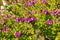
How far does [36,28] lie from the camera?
9.80 meters

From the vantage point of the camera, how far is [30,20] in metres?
10.1

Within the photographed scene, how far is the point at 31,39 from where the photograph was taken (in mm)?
9320

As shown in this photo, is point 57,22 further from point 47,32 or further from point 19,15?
point 19,15

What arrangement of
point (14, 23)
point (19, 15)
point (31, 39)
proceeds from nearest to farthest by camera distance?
point (31, 39) < point (14, 23) < point (19, 15)

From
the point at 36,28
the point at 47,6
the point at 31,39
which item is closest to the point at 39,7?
the point at 47,6

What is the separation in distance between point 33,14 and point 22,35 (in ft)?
4.62

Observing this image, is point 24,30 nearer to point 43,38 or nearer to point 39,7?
point 43,38

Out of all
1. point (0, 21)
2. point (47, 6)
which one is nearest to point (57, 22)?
point (47, 6)

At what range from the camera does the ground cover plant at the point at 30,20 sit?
9516 mm

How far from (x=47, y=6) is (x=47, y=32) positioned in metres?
1.83

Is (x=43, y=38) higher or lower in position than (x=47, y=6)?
lower

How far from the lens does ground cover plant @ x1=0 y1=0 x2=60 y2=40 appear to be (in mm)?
9516

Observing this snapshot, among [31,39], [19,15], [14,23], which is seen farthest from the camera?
[19,15]

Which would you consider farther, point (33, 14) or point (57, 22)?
point (33, 14)
